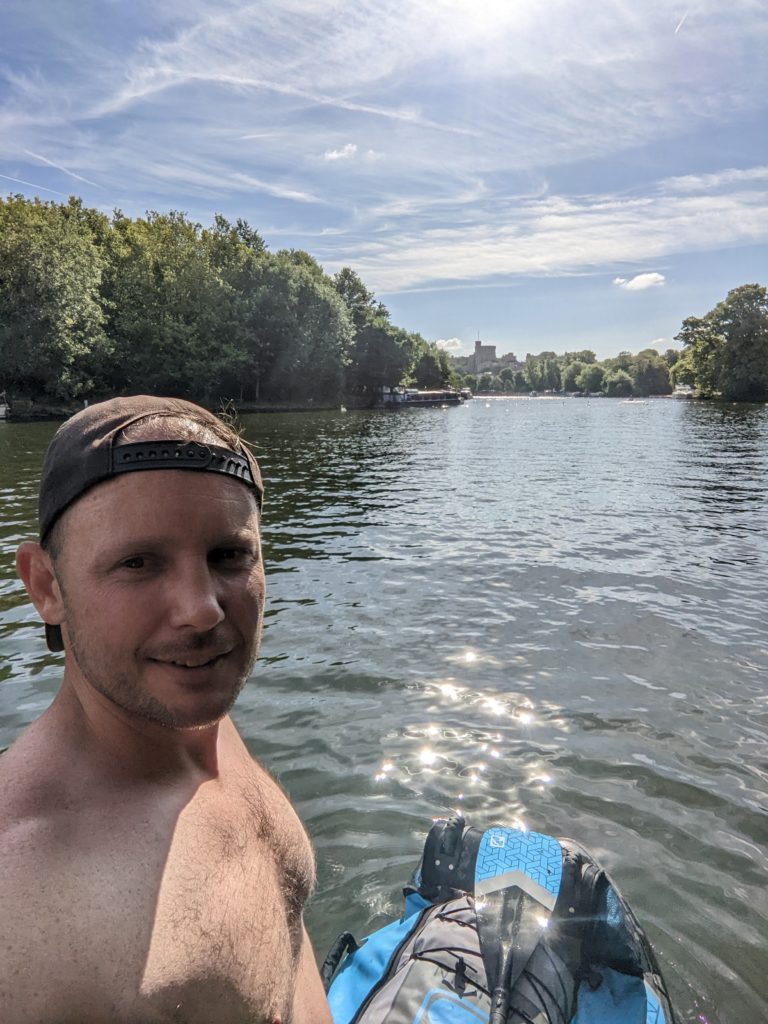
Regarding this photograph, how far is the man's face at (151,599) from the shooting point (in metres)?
1.73

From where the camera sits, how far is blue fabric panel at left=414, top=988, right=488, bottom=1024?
8.30 ft

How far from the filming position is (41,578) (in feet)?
6.32

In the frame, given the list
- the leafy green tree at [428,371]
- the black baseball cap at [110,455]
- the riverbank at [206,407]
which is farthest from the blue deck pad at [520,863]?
the leafy green tree at [428,371]

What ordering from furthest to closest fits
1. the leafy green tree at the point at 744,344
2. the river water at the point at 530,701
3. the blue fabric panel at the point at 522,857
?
the leafy green tree at the point at 744,344
the river water at the point at 530,701
the blue fabric panel at the point at 522,857

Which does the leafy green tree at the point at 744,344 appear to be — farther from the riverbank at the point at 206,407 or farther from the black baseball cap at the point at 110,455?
the black baseball cap at the point at 110,455

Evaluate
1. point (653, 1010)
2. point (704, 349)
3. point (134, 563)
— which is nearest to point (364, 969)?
point (653, 1010)

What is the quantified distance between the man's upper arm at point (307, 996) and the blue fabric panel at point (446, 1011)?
0.49m

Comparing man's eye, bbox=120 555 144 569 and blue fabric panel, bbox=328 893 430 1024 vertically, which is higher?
man's eye, bbox=120 555 144 569

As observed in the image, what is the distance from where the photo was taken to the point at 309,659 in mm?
7961

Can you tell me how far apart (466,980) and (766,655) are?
6855 millimetres

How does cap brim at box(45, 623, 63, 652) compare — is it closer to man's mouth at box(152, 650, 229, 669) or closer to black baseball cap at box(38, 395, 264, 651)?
black baseball cap at box(38, 395, 264, 651)

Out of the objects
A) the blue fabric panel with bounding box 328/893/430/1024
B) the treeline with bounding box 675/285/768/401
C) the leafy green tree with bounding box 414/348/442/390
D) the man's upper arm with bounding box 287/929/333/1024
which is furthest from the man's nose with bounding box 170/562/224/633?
the leafy green tree with bounding box 414/348/442/390

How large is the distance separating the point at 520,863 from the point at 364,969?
0.84 meters

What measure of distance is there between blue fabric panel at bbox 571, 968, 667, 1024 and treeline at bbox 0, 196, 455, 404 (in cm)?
5910
